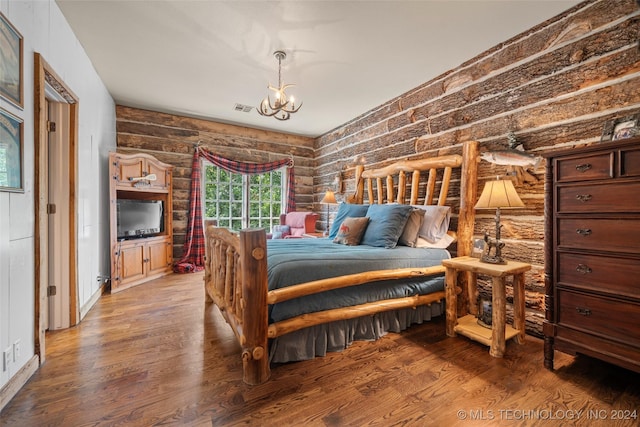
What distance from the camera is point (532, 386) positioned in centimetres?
166

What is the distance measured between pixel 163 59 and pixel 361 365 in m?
3.44

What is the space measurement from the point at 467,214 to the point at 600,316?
1265 mm

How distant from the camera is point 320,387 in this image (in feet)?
5.45

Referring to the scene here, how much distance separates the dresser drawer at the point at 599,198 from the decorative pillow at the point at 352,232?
159 centimetres

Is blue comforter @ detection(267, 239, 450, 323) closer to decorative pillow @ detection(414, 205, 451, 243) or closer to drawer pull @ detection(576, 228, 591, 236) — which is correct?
decorative pillow @ detection(414, 205, 451, 243)

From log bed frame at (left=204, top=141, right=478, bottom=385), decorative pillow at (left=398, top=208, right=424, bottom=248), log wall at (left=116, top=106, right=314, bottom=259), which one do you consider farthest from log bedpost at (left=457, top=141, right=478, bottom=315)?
log wall at (left=116, top=106, right=314, bottom=259)

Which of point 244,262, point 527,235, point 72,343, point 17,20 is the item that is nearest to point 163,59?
point 17,20

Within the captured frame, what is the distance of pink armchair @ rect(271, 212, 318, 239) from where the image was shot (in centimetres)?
459

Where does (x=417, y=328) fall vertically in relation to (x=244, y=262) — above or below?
below

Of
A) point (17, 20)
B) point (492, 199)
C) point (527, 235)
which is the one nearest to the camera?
point (17, 20)

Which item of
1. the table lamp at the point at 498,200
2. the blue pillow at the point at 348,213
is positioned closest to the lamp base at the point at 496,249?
the table lamp at the point at 498,200

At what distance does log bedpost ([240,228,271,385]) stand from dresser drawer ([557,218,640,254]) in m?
1.87

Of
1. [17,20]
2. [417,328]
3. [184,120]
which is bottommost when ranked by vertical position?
[417,328]

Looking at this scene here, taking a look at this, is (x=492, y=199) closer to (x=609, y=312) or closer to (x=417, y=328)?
(x=609, y=312)
